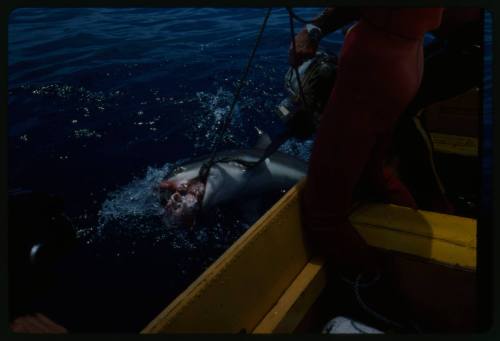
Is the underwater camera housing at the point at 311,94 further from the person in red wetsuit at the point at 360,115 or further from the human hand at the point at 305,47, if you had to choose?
the person in red wetsuit at the point at 360,115

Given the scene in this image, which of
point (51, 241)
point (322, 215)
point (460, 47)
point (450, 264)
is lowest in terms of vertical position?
point (450, 264)

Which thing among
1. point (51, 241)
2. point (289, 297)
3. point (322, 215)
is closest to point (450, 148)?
point (322, 215)

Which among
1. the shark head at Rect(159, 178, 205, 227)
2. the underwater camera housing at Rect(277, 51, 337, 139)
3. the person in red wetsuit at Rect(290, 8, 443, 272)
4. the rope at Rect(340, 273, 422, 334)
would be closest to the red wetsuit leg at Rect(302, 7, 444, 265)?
the person in red wetsuit at Rect(290, 8, 443, 272)

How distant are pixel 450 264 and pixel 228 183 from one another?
2230 mm

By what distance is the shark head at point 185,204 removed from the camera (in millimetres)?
3596

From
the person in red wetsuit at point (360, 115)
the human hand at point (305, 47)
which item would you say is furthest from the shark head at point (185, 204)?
the person in red wetsuit at point (360, 115)

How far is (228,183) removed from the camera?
3.92 m

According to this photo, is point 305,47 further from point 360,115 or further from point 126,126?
point 126,126

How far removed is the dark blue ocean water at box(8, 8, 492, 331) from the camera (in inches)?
122

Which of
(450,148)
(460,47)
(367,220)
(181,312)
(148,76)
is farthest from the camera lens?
(148,76)

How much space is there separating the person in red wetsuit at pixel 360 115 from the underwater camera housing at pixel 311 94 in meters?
0.60

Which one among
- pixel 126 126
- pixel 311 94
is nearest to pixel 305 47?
pixel 311 94

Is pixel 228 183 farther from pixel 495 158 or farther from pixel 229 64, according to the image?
pixel 229 64

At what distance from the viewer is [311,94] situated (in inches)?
113
